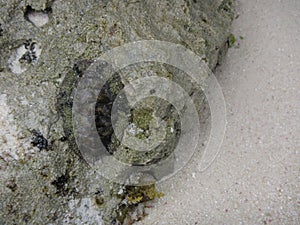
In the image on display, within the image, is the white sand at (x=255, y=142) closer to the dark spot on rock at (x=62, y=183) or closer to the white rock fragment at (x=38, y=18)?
the dark spot on rock at (x=62, y=183)

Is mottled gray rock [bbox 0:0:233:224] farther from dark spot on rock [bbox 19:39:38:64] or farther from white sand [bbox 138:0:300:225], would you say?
white sand [bbox 138:0:300:225]

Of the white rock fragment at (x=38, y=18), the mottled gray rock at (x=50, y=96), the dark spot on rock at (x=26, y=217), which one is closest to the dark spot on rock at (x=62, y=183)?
the mottled gray rock at (x=50, y=96)

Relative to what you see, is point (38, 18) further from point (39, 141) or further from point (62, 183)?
point (62, 183)

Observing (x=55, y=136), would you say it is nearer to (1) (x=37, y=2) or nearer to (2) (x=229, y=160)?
(1) (x=37, y=2)

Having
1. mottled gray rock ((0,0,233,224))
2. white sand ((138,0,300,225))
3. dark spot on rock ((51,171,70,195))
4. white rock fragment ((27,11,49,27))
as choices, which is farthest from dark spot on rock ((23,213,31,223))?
white rock fragment ((27,11,49,27))

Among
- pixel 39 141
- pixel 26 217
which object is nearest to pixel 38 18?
pixel 39 141

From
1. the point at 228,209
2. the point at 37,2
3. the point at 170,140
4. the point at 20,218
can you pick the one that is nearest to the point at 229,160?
the point at 228,209
